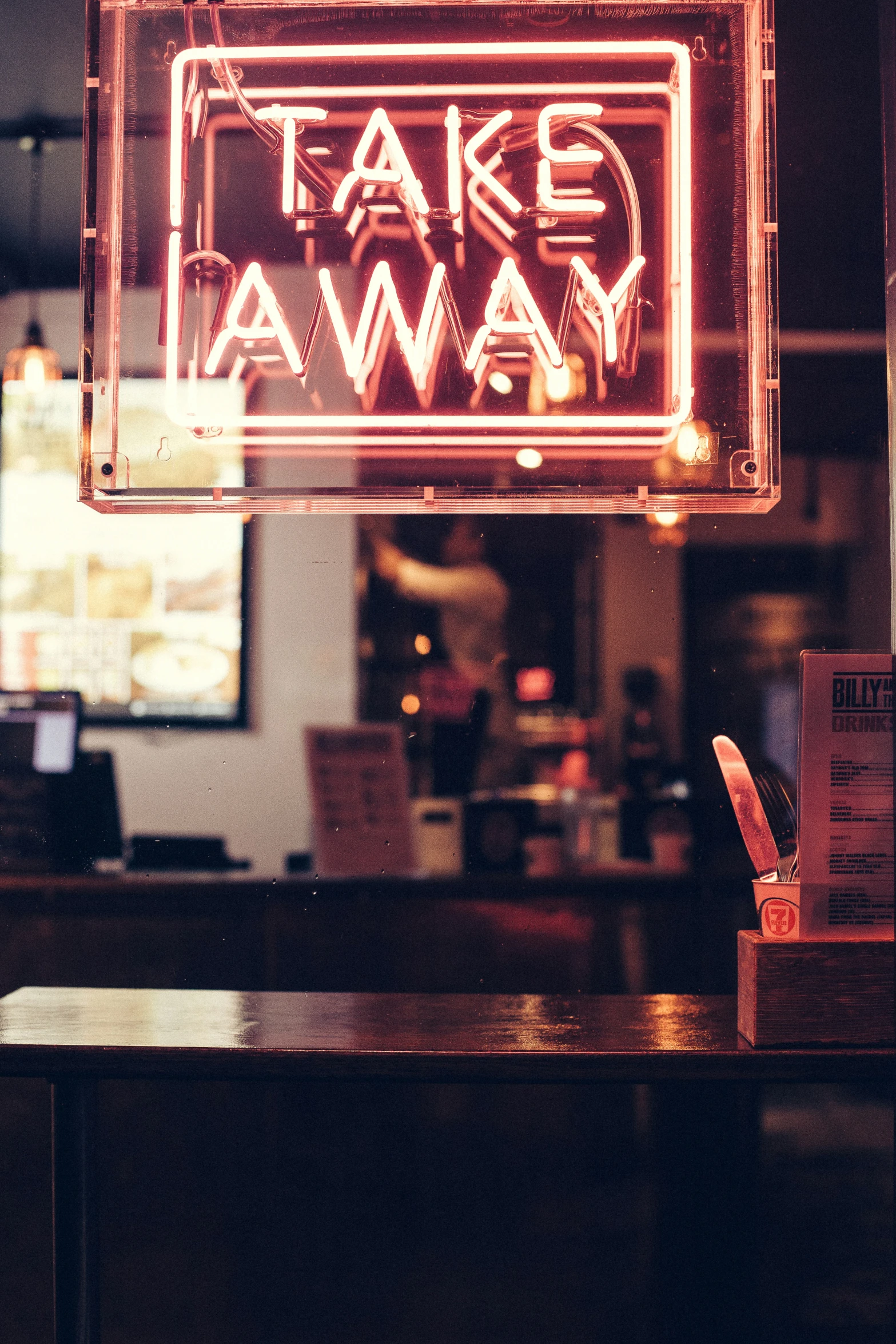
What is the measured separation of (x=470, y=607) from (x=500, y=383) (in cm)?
267

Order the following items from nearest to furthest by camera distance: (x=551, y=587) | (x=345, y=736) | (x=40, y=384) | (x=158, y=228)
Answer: (x=158, y=228)
(x=40, y=384)
(x=345, y=736)
(x=551, y=587)

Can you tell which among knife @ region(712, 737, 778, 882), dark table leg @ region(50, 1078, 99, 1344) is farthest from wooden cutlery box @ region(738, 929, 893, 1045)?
dark table leg @ region(50, 1078, 99, 1344)

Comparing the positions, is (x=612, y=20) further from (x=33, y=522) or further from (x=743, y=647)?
(x=743, y=647)

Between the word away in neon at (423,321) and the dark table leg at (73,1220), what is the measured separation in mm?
1306

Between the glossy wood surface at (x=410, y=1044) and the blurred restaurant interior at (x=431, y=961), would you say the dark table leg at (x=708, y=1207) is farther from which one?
the glossy wood surface at (x=410, y=1044)

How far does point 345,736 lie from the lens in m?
3.24

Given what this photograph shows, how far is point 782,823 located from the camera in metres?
1.59

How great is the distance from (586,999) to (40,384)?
2.17 m

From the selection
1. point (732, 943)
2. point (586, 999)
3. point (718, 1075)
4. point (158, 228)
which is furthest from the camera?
point (732, 943)

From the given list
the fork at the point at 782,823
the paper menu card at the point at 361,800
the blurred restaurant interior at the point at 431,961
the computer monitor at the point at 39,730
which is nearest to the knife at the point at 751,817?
the fork at the point at 782,823

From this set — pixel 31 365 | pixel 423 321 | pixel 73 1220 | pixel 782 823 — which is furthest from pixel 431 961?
pixel 31 365

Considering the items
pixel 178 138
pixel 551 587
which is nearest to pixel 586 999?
pixel 178 138

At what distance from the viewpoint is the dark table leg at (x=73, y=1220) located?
1577 mm

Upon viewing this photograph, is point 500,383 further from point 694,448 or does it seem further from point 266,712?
point 266,712
